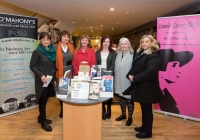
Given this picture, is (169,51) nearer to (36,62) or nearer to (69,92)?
(69,92)

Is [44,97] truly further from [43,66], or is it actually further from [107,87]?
[107,87]

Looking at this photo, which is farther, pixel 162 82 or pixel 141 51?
pixel 162 82

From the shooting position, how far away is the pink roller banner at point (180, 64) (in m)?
2.85

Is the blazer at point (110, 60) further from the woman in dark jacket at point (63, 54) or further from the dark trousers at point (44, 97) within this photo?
the dark trousers at point (44, 97)

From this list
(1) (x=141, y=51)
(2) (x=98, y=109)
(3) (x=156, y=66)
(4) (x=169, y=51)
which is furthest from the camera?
(4) (x=169, y=51)

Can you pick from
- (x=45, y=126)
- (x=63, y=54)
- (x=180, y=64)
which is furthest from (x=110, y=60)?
(x=45, y=126)

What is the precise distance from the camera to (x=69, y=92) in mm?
1928

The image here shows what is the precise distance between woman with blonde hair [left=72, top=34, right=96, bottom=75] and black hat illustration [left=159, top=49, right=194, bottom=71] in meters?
1.35

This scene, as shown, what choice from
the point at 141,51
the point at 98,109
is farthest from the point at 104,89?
the point at 141,51

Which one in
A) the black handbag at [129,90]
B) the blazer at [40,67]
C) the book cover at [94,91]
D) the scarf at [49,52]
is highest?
the scarf at [49,52]

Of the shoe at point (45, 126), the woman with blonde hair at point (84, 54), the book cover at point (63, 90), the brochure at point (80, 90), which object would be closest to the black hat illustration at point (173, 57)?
the woman with blonde hair at point (84, 54)

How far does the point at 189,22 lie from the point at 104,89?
6.78ft

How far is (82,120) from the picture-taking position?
1.78m

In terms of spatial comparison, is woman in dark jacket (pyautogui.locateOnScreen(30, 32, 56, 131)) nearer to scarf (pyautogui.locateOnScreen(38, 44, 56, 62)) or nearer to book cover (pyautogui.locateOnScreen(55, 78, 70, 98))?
scarf (pyautogui.locateOnScreen(38, 44, 56, 62))
